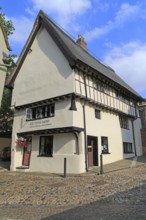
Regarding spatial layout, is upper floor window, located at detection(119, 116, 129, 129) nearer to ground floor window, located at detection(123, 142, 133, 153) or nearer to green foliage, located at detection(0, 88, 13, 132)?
ground floor window, located at detection(123, 142, 133, 153)

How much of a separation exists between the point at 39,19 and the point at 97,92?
7423 mm

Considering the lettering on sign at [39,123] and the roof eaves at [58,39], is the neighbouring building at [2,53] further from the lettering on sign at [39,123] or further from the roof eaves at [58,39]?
the lettering on sign at [39,123]

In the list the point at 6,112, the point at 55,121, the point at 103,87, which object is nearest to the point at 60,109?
the point at 55,121

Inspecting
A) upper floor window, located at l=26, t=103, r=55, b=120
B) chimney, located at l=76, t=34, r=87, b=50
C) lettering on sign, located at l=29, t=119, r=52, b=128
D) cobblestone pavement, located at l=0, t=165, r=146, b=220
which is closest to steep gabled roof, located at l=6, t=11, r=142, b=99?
upper floor window, located at l=26, t=103, r=55, b=120

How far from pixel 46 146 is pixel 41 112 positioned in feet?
8.08

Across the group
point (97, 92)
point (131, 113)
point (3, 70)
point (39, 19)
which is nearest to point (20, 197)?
point (3, 70)

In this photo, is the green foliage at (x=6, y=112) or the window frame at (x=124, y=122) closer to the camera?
the window frame at (x=124, y=122)

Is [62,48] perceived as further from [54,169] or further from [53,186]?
[53,186]

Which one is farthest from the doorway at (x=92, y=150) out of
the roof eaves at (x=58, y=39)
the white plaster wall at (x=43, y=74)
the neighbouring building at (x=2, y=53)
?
the neighbouring building at (x=2, y=53)

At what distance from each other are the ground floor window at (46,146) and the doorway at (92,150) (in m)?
2.59

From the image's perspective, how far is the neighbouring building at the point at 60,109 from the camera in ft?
52.3

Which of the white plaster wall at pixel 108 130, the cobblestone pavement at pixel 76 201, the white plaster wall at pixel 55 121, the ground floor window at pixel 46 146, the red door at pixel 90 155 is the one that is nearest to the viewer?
the cobblestone pavement at pixel 76 201

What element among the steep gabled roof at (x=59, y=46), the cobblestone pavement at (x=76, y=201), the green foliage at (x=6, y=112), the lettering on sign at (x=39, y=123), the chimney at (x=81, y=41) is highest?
Answer: the chimney at (x=81, y=41)

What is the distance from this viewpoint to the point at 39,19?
19.5 metres
